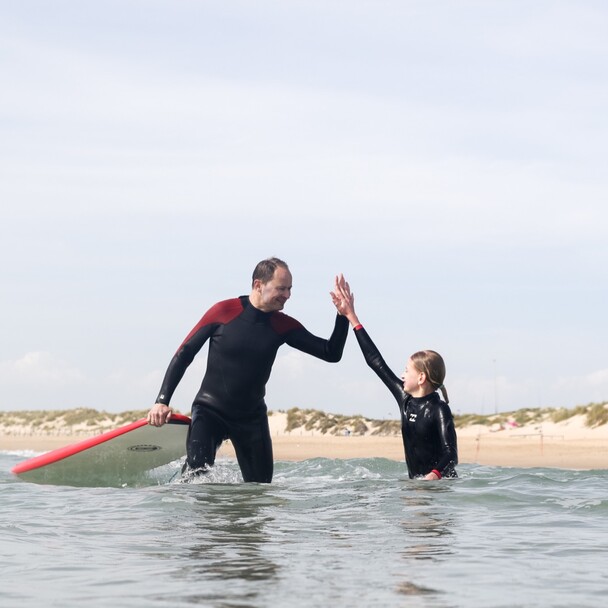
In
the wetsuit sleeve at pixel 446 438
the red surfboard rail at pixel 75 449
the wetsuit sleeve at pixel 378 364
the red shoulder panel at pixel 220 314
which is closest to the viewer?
the wetsuit sleeve at pixel 446 438

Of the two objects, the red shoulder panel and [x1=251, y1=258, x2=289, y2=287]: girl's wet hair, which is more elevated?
[x1=251, y1=258, x2=289, y2=287]: girl's wet hair

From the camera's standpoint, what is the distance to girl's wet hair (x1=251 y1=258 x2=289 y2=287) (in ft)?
25.8

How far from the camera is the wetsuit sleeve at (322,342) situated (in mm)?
7988

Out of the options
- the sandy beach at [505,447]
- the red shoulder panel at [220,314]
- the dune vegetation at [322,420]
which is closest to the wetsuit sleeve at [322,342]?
the red shoulder panel at [220,314]

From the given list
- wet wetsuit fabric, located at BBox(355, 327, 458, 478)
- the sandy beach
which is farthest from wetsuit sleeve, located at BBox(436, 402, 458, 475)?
the sandy beach

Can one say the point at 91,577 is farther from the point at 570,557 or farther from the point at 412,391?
the point at 412,391

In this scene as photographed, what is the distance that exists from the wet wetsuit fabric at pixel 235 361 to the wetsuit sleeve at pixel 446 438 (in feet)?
3.50

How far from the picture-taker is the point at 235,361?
811 cm

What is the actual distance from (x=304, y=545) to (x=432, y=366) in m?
2.41

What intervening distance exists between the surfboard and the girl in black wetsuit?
250 centimetres

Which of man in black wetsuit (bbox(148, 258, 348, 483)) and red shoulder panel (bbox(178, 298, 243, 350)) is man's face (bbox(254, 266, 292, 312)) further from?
red shoulder panel (bbox(178, 298, 243, 350))

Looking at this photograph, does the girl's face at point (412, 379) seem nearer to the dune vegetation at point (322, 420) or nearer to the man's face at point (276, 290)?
the man's face at point (276, 290)

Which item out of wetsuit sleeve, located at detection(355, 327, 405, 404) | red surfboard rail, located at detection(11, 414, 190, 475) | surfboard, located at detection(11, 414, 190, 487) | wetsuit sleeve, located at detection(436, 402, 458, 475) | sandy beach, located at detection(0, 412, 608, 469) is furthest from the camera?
sandy beach, located at detection(0, 412, 608, 469)

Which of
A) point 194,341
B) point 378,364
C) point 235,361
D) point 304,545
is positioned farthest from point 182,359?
point 304,545
